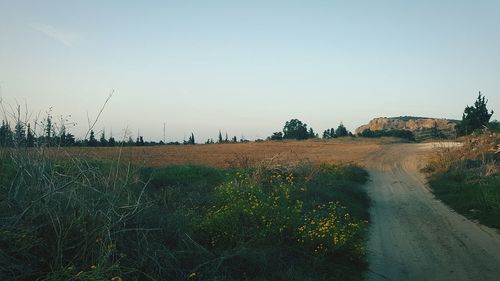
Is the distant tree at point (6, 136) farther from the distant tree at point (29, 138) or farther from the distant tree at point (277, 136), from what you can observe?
the distant tree at point (277, 136)

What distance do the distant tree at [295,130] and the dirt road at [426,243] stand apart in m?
83.4

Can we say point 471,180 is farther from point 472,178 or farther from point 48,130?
point 48,130

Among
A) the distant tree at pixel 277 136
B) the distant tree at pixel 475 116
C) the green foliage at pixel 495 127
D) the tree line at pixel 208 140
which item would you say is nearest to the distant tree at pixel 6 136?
the tree line at pixel 208 140

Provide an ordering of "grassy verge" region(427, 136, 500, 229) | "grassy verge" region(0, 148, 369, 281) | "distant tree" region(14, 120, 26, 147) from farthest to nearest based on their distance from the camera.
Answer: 1. "grassy verge" region(427, 136, 500, 229)
2. "distant tree" region(14, 120, 26, 147)
3. "grassy verge" region(0, 148, 369, 281)

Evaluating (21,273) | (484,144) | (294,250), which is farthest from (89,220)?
(484,144)

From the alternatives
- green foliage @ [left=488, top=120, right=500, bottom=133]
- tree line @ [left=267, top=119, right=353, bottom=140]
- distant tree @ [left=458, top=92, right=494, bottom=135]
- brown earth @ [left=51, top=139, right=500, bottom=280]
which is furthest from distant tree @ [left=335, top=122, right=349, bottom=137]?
brown earth @ [left=51, top=139, right=500, bottom=280]

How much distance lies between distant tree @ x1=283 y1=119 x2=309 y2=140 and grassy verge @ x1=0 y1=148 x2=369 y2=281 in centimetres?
9051

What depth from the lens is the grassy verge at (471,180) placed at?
1364cm

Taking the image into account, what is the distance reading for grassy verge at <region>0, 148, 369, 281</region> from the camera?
5016 mm

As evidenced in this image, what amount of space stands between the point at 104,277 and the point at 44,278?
2.17ft

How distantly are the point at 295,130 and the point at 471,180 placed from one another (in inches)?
3332

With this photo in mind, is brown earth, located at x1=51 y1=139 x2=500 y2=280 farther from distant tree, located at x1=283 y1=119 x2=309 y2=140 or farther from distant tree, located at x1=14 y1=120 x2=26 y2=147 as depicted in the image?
distant tree, located at x1=283 y1=119 x2=309 y2=140

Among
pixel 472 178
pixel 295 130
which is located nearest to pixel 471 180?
pixel 472 178

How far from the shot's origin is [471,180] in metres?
18.7
